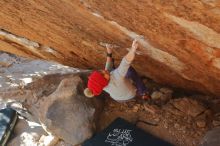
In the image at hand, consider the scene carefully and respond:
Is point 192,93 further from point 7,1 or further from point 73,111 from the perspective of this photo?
point 7,1

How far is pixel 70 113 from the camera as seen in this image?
4.54 m

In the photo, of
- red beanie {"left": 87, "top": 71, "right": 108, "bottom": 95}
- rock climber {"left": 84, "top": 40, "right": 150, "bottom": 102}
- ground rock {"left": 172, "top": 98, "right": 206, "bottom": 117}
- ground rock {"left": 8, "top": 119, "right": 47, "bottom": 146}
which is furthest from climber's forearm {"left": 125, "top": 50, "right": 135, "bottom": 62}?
ground rock {"left": 8, "top": 119, "right": 47, "bottom": 146}

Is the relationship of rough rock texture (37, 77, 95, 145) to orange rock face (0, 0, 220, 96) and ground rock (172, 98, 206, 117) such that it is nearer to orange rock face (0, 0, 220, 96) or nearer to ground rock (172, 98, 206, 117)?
orange rock face (0, 0, 220, 96)

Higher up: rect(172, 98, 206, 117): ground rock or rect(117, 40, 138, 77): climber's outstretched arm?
rect(117, 40, 138, 77): climber's outstretched arm

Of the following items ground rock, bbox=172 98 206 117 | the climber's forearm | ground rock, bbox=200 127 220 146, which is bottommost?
ground rock, bbox=172 98 206 117

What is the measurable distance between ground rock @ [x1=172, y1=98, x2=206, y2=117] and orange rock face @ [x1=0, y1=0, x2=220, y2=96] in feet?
0.53

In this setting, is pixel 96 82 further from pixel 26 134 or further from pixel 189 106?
pixel 26 134

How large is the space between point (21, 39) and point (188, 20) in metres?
2.99

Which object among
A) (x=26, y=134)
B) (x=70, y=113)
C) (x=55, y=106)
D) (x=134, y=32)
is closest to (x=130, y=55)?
(x=134, y=32)

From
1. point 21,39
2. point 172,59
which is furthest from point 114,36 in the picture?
point 21,39

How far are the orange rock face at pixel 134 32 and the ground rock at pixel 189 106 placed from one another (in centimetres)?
16

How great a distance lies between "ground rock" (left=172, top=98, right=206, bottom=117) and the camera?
14.2 feet

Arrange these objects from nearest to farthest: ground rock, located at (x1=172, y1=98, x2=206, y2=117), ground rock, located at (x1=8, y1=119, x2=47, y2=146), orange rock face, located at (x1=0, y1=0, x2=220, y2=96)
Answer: orange rock face, located at (x1=0, y1=0, x2=220, y2=96) < ground rock, located at (x1=172, y1=98, x2=206, y2=117) < ground rock, located at (x1=8, y1=119, x2=47, y2=146)

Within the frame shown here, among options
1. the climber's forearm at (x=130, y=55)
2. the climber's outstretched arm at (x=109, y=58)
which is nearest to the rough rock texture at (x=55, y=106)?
the climber's outstretched arm at (x=109, y=58)
